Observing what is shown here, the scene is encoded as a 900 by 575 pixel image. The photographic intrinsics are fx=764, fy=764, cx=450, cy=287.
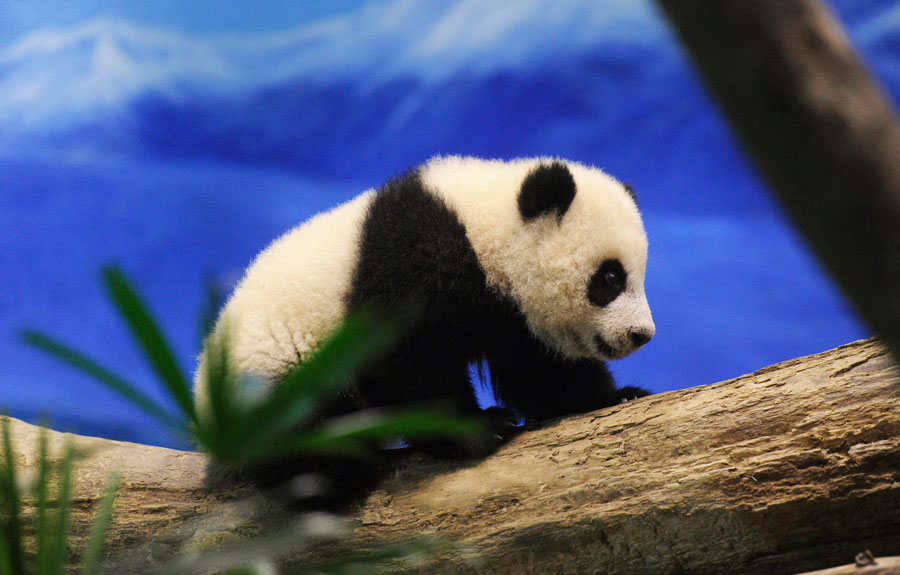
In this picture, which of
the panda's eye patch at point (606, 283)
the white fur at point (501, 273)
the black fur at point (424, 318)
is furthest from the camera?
the panda's eye patch at point (606, 283)

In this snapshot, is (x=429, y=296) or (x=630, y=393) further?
(x=630, y=393)

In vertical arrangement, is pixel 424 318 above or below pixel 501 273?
below

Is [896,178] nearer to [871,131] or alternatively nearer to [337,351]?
[871,131]

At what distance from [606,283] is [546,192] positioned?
19.0 inches

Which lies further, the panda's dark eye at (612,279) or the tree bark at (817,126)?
the panda's dark eye at (612,279)

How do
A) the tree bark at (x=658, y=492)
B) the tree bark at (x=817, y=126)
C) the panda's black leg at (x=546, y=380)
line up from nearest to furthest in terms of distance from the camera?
the tree bark at (x=817, y=126) < the tree bark at (x=658, y=492) < the panda's black leg at (x=546, y=380)

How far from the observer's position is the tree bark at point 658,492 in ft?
8.29

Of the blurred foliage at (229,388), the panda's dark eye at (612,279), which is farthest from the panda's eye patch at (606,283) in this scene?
the blurred foliage at (229,388)

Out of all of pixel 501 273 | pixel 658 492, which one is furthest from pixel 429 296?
pixel 658 492

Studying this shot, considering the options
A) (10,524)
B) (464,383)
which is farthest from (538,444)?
(10,524)

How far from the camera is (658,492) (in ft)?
8.68

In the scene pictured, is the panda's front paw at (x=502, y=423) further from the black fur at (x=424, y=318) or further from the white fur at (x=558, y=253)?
the white fur at (x=558, y=253)

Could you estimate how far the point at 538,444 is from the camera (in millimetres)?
2980

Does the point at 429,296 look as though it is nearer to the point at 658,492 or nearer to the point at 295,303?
the point at 295,303
